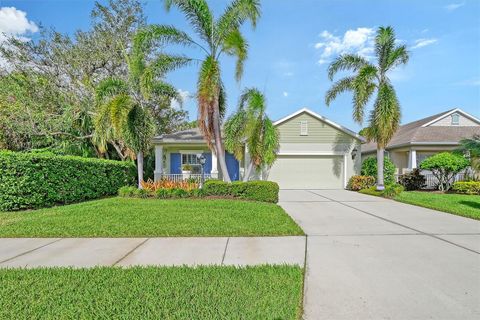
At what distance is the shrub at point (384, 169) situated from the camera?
52.5 feet

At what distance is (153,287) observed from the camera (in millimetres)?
3252

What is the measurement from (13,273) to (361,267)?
4.74m

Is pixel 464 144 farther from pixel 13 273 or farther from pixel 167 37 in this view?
pixel 13 273

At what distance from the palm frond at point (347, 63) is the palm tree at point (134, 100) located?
25.9 ft

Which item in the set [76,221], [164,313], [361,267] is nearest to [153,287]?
[164,313]

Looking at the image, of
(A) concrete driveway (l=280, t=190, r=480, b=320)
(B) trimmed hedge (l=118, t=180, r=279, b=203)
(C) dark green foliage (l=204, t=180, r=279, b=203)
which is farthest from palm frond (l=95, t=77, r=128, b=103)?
(A) concrete driveway (l=280, t=190, r=480, b=320)

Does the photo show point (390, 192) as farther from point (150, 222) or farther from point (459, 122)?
point (459, 122)

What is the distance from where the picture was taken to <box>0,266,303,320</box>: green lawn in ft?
8.88

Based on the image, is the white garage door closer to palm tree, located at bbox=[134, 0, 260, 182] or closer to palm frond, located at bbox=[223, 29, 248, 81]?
palm tree, located at bbox=[134, 0, 260, 182]

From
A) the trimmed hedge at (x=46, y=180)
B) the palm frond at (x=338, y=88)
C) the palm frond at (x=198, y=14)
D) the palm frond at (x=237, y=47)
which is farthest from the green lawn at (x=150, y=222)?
the palm frond at (x=338, y=88)

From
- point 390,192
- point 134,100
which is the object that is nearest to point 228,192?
point 134,100

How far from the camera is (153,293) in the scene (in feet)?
10.2

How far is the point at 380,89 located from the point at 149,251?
43.9 ft

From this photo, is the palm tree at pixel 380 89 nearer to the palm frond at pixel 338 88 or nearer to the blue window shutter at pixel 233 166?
the palm frond at pixel 338 88
